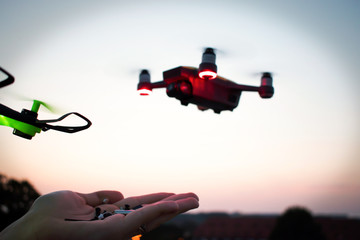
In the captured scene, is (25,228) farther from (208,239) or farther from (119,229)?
(208,239)

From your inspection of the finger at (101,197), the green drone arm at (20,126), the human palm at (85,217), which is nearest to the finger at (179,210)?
the human palm at (85,217)

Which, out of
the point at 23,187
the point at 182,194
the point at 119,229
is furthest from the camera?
the point at 23,187

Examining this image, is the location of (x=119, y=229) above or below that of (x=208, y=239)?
above

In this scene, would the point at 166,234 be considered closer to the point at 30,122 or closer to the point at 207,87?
the point at 207,87

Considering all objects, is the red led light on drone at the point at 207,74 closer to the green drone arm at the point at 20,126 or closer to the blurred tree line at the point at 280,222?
the green drone arm at the point at 20,126

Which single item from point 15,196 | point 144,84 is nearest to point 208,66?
point 144,84

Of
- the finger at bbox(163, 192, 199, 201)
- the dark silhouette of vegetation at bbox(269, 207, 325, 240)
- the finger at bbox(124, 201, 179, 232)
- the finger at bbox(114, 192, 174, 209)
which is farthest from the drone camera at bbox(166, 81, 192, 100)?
the dark silhouette of vegetation at bbox(269, 207, 325, 240)

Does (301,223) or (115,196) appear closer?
(115,196)

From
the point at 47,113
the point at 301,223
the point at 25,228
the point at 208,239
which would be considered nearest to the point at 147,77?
the point at 47,113
